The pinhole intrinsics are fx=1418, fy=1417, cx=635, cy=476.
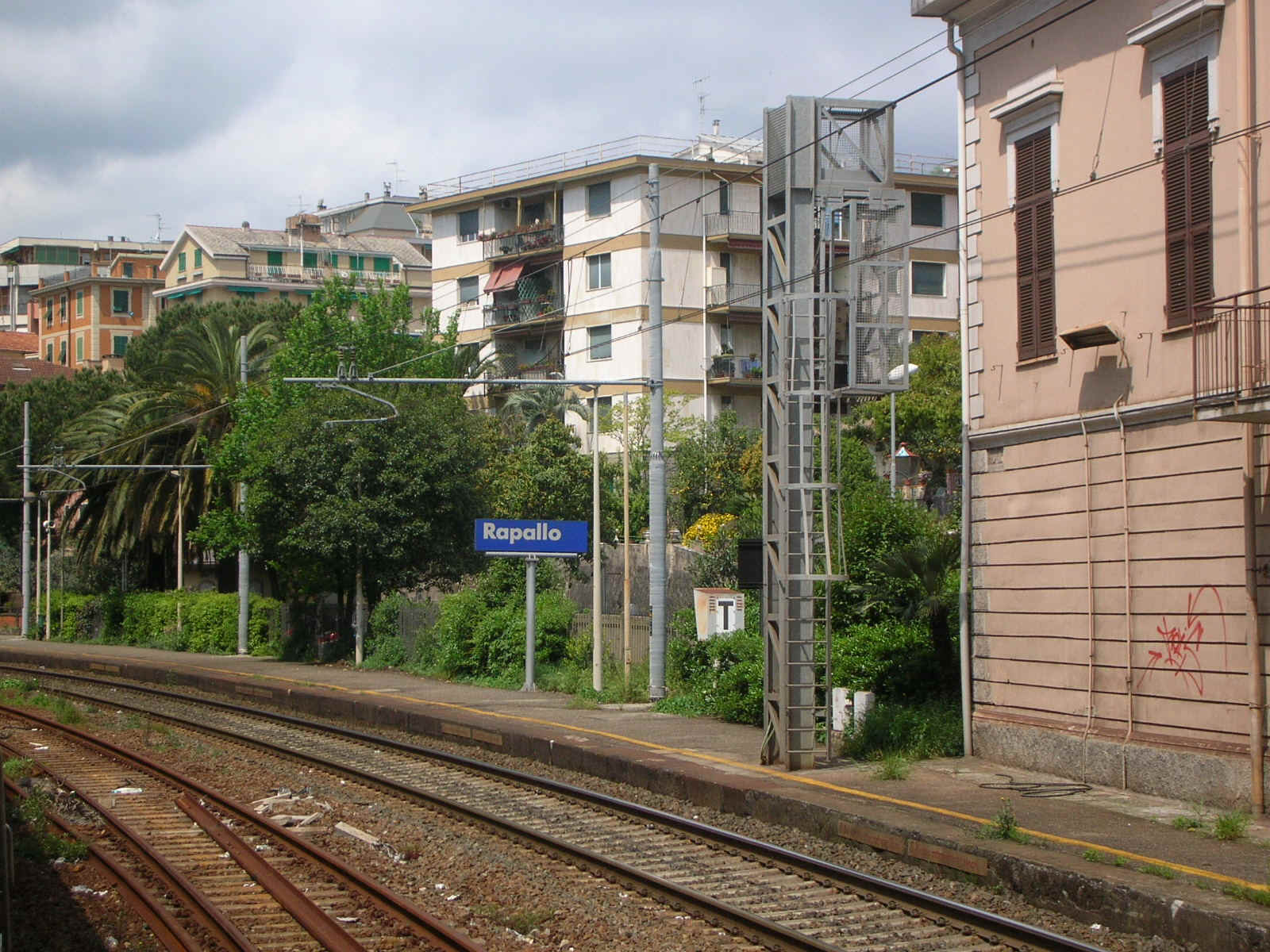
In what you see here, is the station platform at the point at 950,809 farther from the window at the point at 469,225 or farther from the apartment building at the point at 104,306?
the apartment building at the point at 104,306

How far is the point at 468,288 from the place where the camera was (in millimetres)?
59750

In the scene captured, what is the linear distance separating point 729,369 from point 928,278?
334 inches

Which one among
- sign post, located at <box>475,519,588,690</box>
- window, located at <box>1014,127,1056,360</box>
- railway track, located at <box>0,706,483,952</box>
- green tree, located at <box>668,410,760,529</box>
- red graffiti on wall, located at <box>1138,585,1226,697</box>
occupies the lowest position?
railway track, located at <box>0,706,483,952</box>

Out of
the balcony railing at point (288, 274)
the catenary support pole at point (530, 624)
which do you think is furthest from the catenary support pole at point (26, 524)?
the balcony railing at point (288, 274)

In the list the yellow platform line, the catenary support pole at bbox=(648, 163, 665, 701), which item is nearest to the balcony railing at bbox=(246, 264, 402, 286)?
the yellow platform line

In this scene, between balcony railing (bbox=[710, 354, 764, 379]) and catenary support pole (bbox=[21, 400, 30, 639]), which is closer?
catenary support pole (bbox=[21, 400, 30, 639])

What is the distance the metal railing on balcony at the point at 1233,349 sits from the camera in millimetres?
11000

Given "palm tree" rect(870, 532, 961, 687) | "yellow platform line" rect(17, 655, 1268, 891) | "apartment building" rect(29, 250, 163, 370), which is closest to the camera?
"yellow platform line" rect(17, 655, 1268, 891)

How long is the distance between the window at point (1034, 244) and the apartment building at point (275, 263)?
229 ft

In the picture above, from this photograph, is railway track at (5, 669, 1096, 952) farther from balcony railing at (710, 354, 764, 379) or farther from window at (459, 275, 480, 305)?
window at (459, 275, 480, 305)

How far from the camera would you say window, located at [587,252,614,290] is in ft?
173

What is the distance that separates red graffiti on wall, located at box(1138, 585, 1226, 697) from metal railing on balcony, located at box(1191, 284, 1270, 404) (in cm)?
193

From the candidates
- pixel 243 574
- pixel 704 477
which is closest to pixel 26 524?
pixel 243 574

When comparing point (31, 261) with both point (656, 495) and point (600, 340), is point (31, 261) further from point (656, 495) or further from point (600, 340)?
point (656, 495)
